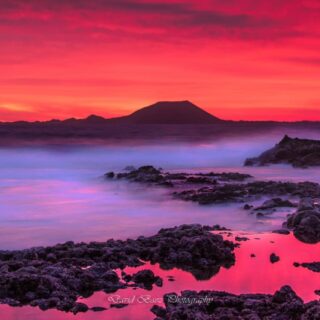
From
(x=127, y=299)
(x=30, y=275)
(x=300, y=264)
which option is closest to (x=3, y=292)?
(x=30, y=275)

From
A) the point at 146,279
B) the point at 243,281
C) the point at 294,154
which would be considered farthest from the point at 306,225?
the point at 294,154

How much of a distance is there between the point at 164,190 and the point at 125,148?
37.1 metres

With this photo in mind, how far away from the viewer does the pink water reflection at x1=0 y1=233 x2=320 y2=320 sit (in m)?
7.82

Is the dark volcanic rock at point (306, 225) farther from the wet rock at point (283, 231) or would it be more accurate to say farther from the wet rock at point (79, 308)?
the wet rock at point (79, 308)

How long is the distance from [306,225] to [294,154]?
2358cm

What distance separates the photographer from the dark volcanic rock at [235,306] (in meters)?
7.35

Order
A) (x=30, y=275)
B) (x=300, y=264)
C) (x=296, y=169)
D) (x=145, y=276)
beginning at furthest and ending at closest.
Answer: (x=296, y=169), (x=300, y=264), (x=145, y=276), (x=30, y=275)

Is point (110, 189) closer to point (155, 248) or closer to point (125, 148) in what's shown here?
point (155, 248)

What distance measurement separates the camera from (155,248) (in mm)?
10953

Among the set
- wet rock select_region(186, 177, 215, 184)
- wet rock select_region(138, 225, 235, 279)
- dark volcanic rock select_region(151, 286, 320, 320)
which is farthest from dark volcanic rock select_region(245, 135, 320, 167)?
dark volcanic rock select_region(151, 286, 320, 320)

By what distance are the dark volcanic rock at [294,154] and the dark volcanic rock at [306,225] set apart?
19.8 m

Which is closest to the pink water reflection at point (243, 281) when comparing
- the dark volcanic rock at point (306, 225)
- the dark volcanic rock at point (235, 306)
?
the dark volcanic rock at point (235, 306)

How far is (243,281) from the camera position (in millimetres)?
9406

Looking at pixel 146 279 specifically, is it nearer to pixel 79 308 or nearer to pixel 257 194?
→ pixel 79 308
